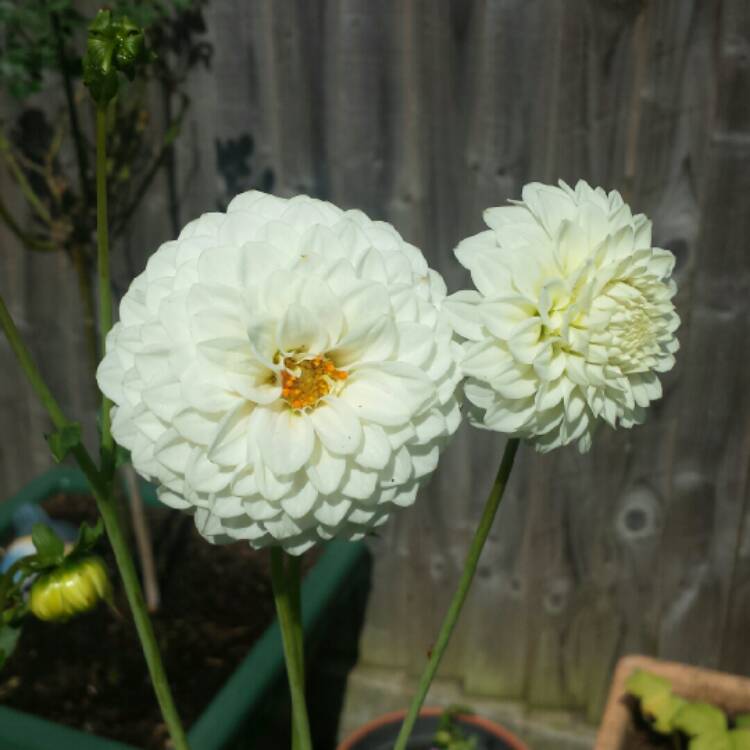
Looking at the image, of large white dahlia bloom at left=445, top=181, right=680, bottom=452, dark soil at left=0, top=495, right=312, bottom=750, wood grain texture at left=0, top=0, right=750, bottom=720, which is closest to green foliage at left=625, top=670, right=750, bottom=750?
wood grain texture at left=0, top=0, right=750, bottom=720

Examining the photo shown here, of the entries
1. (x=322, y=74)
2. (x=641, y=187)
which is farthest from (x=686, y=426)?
(x=322, y=74)

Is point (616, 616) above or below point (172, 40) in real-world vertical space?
below

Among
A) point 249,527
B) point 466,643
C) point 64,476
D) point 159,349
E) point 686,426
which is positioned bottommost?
point 466,643

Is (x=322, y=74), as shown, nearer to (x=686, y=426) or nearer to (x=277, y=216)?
(x=686, y=426)

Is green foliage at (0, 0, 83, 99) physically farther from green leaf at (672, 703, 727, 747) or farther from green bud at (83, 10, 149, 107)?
green leaf at (672, 703, 727, 747)

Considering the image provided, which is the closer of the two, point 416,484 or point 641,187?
point 416,484

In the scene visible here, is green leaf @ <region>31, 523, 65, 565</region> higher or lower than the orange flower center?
lower

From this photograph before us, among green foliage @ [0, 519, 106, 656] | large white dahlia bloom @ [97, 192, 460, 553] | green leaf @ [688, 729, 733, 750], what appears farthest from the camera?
green leaf @ [688, 729, 733, 750]

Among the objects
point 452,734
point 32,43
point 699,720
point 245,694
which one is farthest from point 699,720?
point 32,43

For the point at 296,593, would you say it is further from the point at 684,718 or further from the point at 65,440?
the point at 684,718
